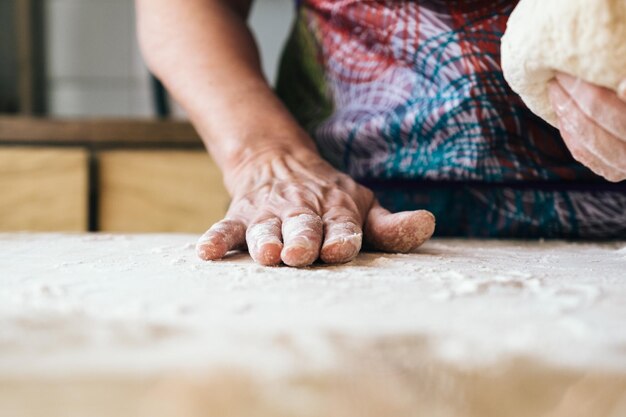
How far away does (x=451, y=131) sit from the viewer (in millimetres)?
761

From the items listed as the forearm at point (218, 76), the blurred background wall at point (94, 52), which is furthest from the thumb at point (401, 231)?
the blurred background wall at point (94, 52)

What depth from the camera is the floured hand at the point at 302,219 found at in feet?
1.74

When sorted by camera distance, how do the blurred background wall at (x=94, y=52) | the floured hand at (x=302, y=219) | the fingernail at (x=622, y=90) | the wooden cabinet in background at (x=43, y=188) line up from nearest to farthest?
1. the fingernail at (x=622, y=90)
2. the floured hand at (x=302, y=219)
3. the wooden cabinet in background at (x=43, y=188)
4. the blurred background wall at (x=94, y=52)

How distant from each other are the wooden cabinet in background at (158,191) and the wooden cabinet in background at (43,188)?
0.20 ft

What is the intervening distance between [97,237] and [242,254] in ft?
0.73

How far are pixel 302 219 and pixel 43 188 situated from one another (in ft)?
3.45

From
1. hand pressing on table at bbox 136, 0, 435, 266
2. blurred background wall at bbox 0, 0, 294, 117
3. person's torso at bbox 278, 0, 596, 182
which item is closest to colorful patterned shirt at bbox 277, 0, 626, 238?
person's torso at bbox 278, 0, 596, 182

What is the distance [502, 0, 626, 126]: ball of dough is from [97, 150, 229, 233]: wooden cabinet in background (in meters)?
1.06

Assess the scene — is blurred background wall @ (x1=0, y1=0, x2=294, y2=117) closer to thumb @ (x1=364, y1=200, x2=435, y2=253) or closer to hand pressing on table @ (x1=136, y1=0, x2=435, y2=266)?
hand pressing on table @ (x1=136, y1=0, x2=435, y2=266)

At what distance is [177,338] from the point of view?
12.1 inches

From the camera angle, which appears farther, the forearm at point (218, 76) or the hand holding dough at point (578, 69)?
the forearm at point (218, 76)

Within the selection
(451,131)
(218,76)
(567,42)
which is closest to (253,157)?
(218,76)

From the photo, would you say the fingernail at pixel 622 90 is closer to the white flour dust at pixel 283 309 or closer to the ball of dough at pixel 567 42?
the ball of dough at pixel 567 42

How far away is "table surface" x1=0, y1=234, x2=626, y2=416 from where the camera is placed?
10.6 inches
